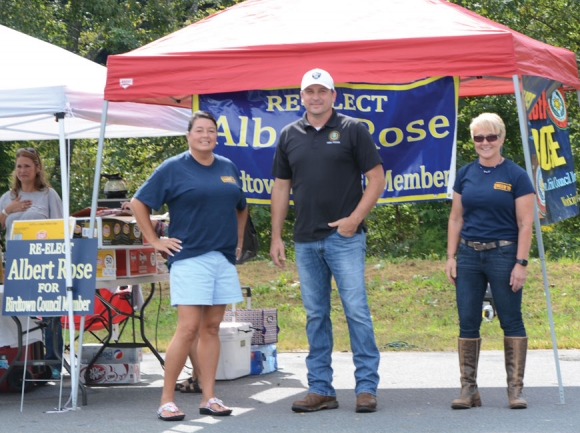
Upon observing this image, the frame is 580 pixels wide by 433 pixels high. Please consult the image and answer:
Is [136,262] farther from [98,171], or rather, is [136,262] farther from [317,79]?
[317,79]

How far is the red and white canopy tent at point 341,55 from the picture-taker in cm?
646

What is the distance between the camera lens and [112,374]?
26.5 feet

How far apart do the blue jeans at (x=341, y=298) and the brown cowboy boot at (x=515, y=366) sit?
836 mm

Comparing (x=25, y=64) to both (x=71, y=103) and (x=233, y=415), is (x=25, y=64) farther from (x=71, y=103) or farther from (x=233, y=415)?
(x=233, y=415)

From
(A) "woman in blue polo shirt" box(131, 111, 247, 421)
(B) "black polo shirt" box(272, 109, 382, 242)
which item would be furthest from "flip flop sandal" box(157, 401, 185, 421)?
(B) "black polo shirt" box(272, 109, 382, 242)

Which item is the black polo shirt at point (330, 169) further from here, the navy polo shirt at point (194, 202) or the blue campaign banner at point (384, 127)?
the blue campaign banner at point (384, 127)

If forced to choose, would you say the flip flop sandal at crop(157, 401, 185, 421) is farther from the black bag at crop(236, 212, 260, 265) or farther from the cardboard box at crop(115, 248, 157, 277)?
the black bag at crop(236, 212, 260, 265)

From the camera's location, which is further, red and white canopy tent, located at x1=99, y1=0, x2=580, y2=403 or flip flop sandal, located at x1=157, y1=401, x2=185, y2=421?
red and white canopy tent, located at x1=99, y1=0, x2=580, y2=403

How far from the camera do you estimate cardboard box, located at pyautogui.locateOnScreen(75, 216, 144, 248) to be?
7.29 m

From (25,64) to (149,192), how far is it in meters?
1.67

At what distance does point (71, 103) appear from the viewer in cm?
684

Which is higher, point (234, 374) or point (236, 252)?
point (236, 252)

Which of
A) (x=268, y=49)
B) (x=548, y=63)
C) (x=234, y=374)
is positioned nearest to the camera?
(x=268, y=49)

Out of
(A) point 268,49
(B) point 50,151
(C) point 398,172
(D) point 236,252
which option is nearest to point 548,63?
(C) point 398,172
